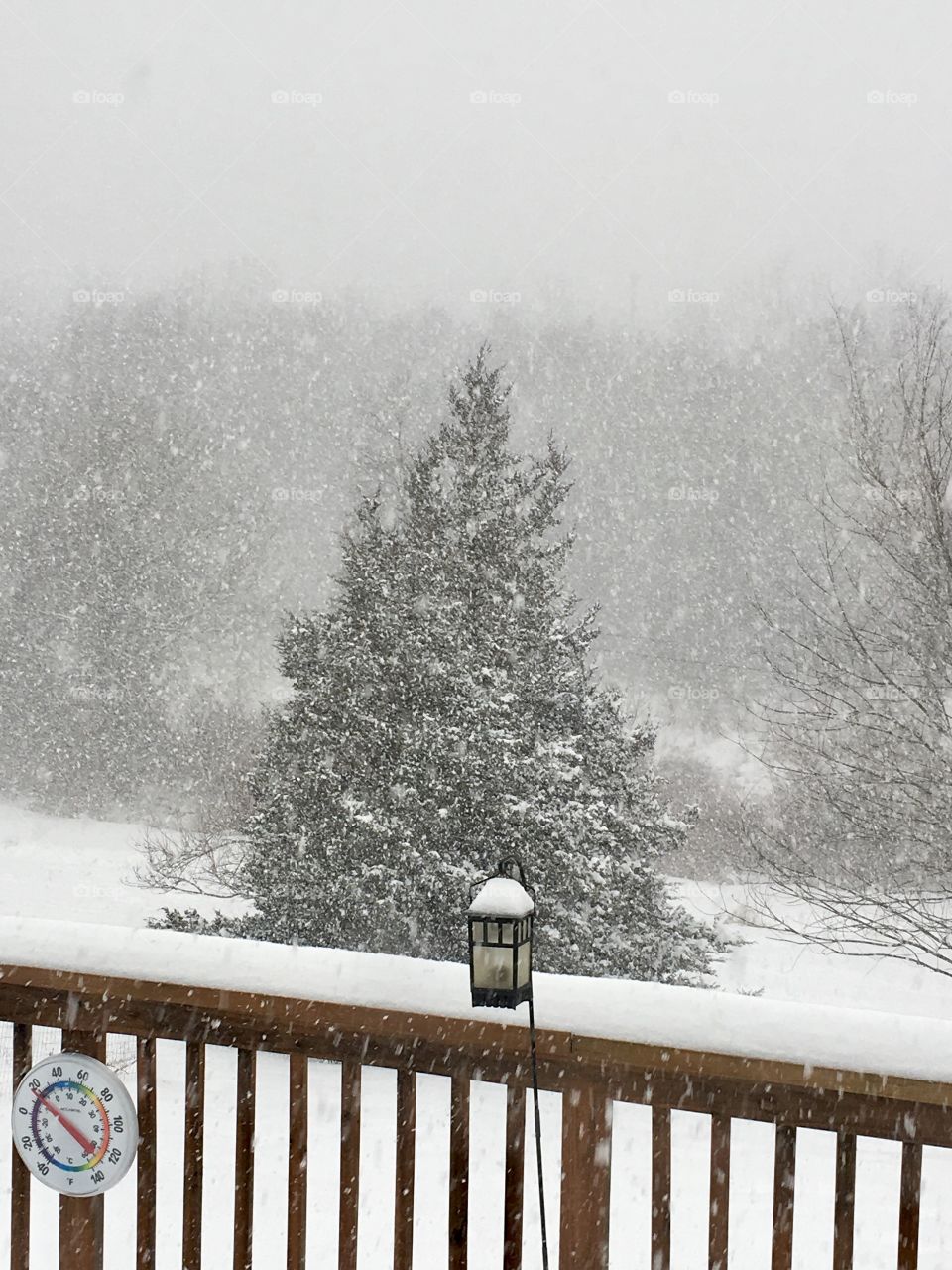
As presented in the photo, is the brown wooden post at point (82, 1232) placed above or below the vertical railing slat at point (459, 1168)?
below

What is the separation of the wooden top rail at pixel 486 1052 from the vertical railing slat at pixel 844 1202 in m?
0.03

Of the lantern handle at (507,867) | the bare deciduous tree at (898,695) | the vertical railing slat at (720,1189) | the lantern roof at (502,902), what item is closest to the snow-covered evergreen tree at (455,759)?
the bare deciduous tree at (898,695)

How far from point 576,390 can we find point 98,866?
8241 mm

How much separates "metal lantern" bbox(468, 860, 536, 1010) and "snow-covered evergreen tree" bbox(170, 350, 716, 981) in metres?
5.59

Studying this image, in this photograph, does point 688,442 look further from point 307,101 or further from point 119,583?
point 307,101

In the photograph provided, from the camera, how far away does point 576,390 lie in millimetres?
14758

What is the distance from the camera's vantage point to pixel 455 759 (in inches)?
290

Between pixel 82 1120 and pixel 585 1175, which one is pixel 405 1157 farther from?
pixel 82 1120

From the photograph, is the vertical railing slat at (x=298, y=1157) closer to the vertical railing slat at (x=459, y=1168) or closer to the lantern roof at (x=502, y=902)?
the vertical railing slat at (x=459, y=1168)

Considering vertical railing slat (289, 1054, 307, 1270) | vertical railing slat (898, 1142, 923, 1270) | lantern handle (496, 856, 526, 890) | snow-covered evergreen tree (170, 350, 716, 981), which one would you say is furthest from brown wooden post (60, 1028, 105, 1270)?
snow-covered evergreen tree (170, 350, 716, 981)

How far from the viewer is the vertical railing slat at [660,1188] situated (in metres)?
1.14

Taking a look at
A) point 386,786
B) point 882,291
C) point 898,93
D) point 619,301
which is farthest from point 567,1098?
point 898,93

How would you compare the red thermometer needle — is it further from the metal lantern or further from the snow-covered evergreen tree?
the snow-covered evergreen tree

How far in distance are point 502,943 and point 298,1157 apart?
0.34 m
